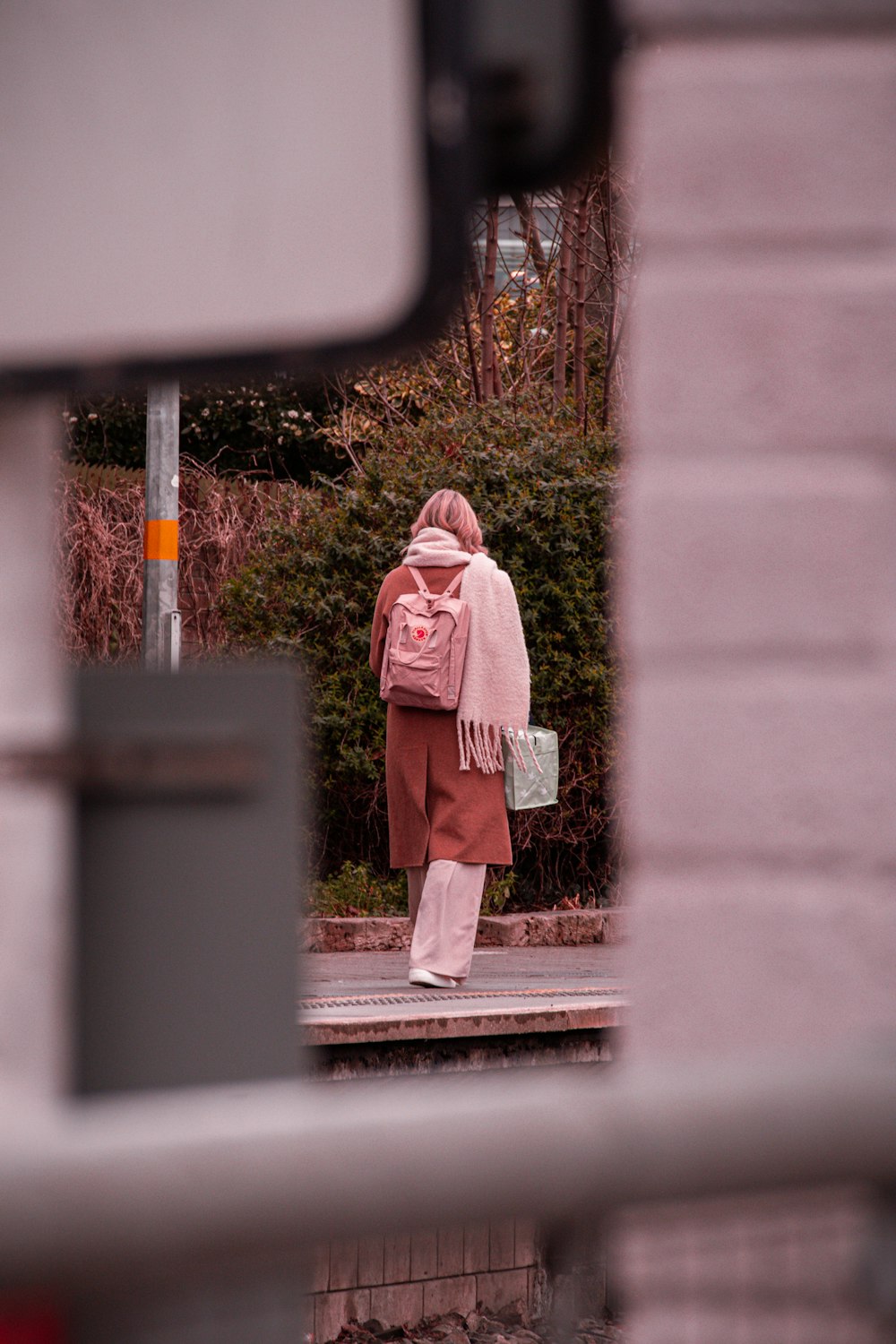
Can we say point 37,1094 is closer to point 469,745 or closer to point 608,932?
point 469,745

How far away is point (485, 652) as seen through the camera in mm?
6672

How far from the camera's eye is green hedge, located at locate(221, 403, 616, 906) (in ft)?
32.4

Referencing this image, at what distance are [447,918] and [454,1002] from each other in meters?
0.75

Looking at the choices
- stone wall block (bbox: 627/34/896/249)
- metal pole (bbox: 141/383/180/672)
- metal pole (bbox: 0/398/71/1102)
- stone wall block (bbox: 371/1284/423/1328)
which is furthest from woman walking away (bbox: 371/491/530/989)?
metal pole (bbox: 0/398/71/1102)

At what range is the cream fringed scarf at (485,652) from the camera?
6.65m

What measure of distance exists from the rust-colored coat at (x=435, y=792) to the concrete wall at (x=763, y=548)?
5.59m

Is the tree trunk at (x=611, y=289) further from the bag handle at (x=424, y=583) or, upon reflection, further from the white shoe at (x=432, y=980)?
the white shoe at (x=432, y=980)

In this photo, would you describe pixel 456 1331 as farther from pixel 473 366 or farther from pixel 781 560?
pixel 473 366

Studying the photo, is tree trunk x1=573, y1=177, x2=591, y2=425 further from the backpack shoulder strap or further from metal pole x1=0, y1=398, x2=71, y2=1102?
metal pole x1=0, y1=398, x2=71, y2=1102

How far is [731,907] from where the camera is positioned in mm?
1093

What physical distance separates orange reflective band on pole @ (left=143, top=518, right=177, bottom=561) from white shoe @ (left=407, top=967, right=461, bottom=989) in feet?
15.2

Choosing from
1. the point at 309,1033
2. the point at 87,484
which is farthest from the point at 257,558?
the point at 309,1033

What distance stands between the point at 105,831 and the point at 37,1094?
0.11m

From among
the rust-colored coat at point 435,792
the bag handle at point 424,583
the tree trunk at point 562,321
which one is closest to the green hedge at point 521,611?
the tree trunk at point 562,321
